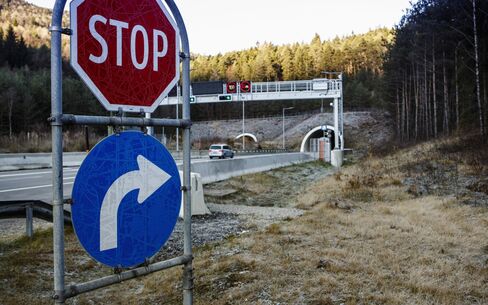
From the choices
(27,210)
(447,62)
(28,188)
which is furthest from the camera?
(447,62)

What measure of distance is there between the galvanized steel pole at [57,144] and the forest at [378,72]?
1.99 ft

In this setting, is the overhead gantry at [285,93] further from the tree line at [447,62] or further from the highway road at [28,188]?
the highway road at [28,188]

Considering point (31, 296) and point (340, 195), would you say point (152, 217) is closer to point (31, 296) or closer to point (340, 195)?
point (31, 296)

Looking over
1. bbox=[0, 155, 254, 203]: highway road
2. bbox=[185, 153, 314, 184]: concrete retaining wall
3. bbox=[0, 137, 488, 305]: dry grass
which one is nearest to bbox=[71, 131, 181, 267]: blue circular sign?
bbox=[0, 137, 488, 305]: dry grass

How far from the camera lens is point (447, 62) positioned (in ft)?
124

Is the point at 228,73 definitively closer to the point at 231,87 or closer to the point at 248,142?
the point at 248,142

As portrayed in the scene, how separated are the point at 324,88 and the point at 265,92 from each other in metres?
4.94

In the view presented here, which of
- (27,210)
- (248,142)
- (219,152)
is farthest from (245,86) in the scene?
(248,142)

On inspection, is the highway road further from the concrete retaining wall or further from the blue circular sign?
the blue circular sign

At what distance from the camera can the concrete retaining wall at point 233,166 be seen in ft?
53.8

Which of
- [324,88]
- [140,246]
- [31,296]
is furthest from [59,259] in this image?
[324,88]

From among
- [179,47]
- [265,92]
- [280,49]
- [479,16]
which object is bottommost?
[179,47]

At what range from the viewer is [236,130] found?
94.9 metres

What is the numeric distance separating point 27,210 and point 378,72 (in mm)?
155230
